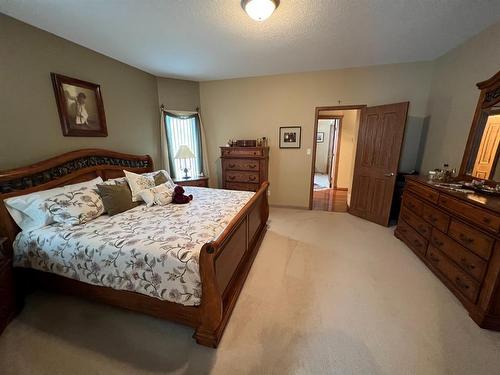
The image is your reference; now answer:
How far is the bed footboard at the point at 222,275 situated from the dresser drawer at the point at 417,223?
2036mm

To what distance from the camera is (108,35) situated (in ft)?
7.62

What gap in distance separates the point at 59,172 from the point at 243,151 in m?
2.63

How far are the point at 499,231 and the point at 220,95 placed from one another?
4.31 metres

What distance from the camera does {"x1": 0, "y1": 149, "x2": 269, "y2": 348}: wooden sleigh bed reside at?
138 cm

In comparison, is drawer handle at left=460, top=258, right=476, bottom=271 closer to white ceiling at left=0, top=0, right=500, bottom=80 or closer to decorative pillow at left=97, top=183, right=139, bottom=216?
white ceiling at left=0, top=0, right=500, bottom=80

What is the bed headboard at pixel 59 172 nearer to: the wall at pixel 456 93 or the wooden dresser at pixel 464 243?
the wooden dresser at pixel 464 243

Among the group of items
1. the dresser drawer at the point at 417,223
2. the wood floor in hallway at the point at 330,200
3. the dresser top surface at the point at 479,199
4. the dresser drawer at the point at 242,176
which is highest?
the dresser top surface at the point at 479,199

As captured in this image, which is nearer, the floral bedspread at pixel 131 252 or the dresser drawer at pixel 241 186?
the floral bedspread at pixel 131 252

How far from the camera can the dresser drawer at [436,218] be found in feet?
6.61

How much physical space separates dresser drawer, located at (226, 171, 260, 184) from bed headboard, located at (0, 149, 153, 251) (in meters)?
1.58

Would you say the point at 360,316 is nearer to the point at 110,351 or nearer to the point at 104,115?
the point at 110,351

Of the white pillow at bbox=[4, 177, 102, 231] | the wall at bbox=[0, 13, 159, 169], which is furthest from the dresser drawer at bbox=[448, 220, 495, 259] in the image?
the wall at bbox=[0, 13, 159, 169]

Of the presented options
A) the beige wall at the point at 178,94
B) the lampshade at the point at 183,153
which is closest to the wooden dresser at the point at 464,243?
the lampshade at the point at 183,153

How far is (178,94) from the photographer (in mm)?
4031
